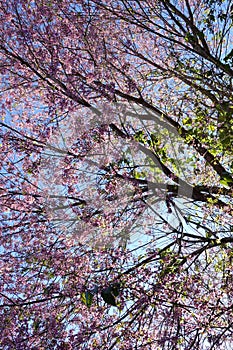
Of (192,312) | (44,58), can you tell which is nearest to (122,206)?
(192,312)

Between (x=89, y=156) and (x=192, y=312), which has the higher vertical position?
(x=89, y=156)

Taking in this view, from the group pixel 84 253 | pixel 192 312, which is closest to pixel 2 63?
pixel 84 253

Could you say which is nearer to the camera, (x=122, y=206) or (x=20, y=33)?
(x=122, y=206)

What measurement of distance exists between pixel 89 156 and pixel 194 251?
1610 mm

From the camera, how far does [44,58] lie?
16.1 ft

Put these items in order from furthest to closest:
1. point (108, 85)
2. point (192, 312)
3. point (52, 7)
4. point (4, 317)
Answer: point (52, 7), point (108, 85), point (4, 317), point (192, 312)

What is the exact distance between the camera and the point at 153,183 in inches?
188

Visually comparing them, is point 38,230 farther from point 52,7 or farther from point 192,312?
point 52,7

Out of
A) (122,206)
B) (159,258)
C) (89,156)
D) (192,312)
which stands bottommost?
(192,312)

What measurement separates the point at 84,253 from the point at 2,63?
273cm

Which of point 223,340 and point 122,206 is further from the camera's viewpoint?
point 122,206

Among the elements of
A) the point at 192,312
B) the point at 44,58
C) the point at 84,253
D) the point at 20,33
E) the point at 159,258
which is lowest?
the point at 192,312

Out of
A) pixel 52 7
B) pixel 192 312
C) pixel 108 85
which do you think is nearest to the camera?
pixel 192 312

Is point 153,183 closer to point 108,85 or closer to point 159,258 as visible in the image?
point 159,258
